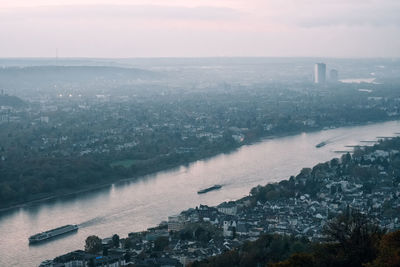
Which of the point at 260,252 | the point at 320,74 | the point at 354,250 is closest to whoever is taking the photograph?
the point at 354,250

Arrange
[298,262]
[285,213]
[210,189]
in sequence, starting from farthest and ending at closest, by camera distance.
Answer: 1. [210,189]
2. [285,213]
3. [298,262]

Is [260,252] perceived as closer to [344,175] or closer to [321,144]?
[344,175]

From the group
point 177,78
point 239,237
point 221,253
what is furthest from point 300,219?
point 177,78

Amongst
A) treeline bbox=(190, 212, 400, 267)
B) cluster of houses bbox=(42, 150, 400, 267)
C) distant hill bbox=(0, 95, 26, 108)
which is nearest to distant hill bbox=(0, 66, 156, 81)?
distant hill bbox=(0, 95, 26, 108)

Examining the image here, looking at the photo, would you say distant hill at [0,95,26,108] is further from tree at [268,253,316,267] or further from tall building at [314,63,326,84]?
tree at [268,253,316,267]

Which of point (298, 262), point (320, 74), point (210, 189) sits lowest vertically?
point (320, 74)

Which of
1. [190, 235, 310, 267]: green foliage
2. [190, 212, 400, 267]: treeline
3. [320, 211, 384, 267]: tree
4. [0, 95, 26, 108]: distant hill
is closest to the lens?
[190, 212, 400, 267]: treeline

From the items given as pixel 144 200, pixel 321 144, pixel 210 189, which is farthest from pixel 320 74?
pixel 144 200
